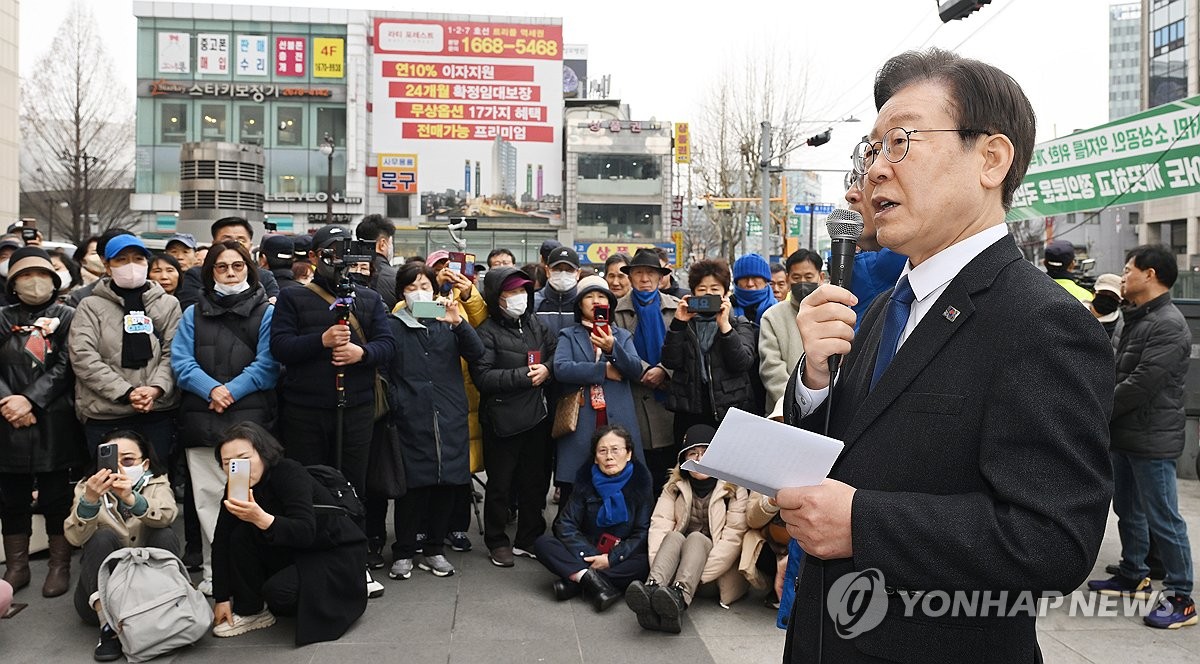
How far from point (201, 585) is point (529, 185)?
43159 millimetres

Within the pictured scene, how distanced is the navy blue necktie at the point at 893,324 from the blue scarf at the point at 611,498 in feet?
13.0

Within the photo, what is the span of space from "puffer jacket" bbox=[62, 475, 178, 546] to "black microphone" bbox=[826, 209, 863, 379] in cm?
423

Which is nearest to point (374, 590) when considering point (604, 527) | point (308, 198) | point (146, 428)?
point (604, 527)

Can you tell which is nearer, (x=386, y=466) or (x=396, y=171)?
(x=386, y=466)

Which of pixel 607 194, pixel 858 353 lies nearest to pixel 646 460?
pixel 858 353

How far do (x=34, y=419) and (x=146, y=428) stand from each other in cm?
59

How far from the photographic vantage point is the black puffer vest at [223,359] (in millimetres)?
5152

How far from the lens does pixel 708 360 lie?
5.97 meters

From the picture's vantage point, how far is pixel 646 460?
21.1 ft

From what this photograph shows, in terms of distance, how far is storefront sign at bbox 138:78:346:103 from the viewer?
46.1 m

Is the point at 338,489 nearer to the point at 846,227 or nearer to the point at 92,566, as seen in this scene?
the point at 92,566

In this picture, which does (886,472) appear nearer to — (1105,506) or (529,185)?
(1105,506)

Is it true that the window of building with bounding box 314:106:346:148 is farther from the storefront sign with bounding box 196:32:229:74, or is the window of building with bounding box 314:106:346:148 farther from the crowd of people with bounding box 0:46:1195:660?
the crowd of people with bounding box 0:46:1195:660

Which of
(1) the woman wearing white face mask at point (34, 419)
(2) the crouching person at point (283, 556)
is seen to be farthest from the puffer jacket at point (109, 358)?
(2) the crouching person at point (283, 556)
